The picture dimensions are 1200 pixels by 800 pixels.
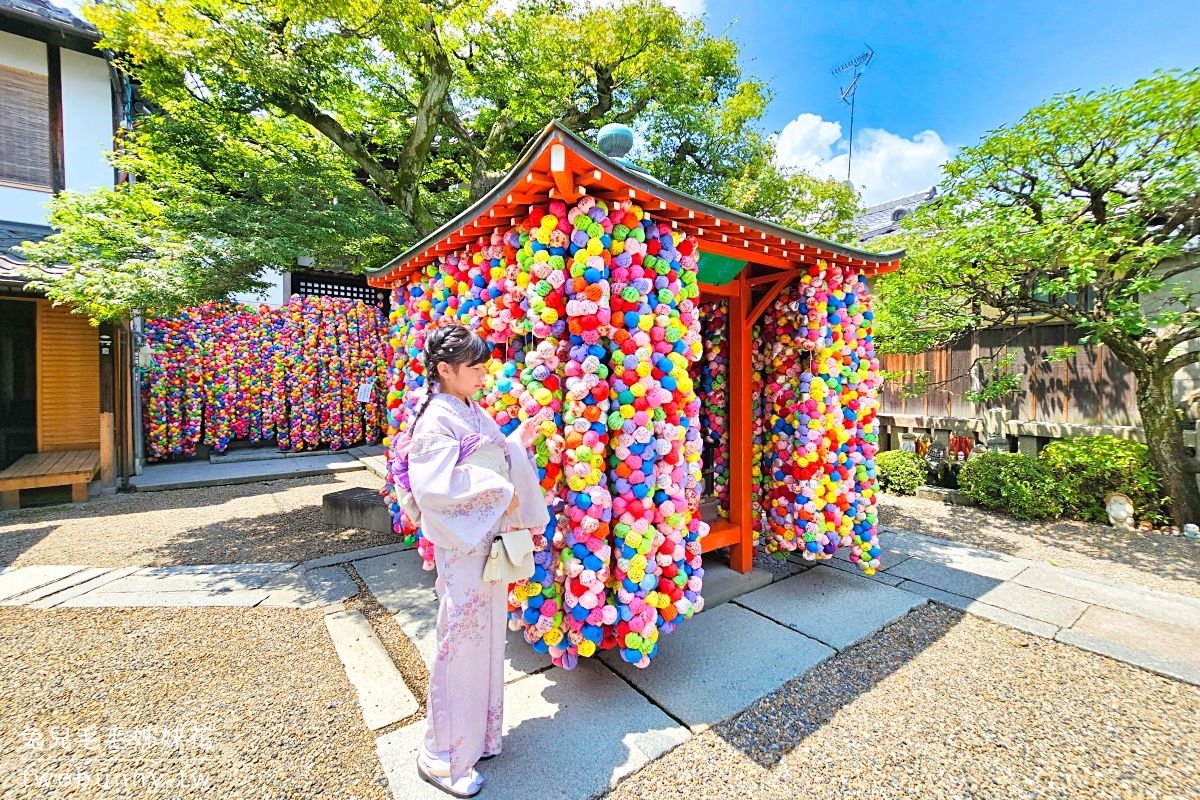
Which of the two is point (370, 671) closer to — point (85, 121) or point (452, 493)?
point (452, 493)

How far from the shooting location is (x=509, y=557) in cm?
201

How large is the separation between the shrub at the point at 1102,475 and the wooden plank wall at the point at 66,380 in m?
13.0

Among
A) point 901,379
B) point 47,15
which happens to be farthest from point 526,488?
point 47,15

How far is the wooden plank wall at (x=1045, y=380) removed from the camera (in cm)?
600

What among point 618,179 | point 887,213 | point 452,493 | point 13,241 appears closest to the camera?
point 452,493

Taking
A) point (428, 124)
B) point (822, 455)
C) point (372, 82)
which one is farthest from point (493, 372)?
point (372, 82)

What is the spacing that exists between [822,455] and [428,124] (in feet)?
19.0

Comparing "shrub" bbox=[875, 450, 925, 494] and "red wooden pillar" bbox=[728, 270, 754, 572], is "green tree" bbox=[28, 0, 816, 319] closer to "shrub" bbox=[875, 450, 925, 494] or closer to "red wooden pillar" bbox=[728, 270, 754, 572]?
"red wooden pillar" bbox=[728, 270, 754, 572]

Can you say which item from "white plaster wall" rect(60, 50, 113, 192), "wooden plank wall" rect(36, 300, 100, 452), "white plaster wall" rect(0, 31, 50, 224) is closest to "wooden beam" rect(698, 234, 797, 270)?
"wooden plank wall" rect(36, 300, 100, 452)

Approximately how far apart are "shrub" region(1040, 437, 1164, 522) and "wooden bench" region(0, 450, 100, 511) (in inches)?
480

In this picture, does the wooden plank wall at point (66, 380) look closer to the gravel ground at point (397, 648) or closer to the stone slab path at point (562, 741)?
the gravel ground at point (397, 648)

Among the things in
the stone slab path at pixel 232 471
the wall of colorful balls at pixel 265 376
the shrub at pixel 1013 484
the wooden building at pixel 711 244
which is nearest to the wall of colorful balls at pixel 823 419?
the wooden building at pixel 711 244

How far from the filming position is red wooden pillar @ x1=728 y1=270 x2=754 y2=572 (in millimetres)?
3803

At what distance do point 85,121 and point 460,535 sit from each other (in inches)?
422
